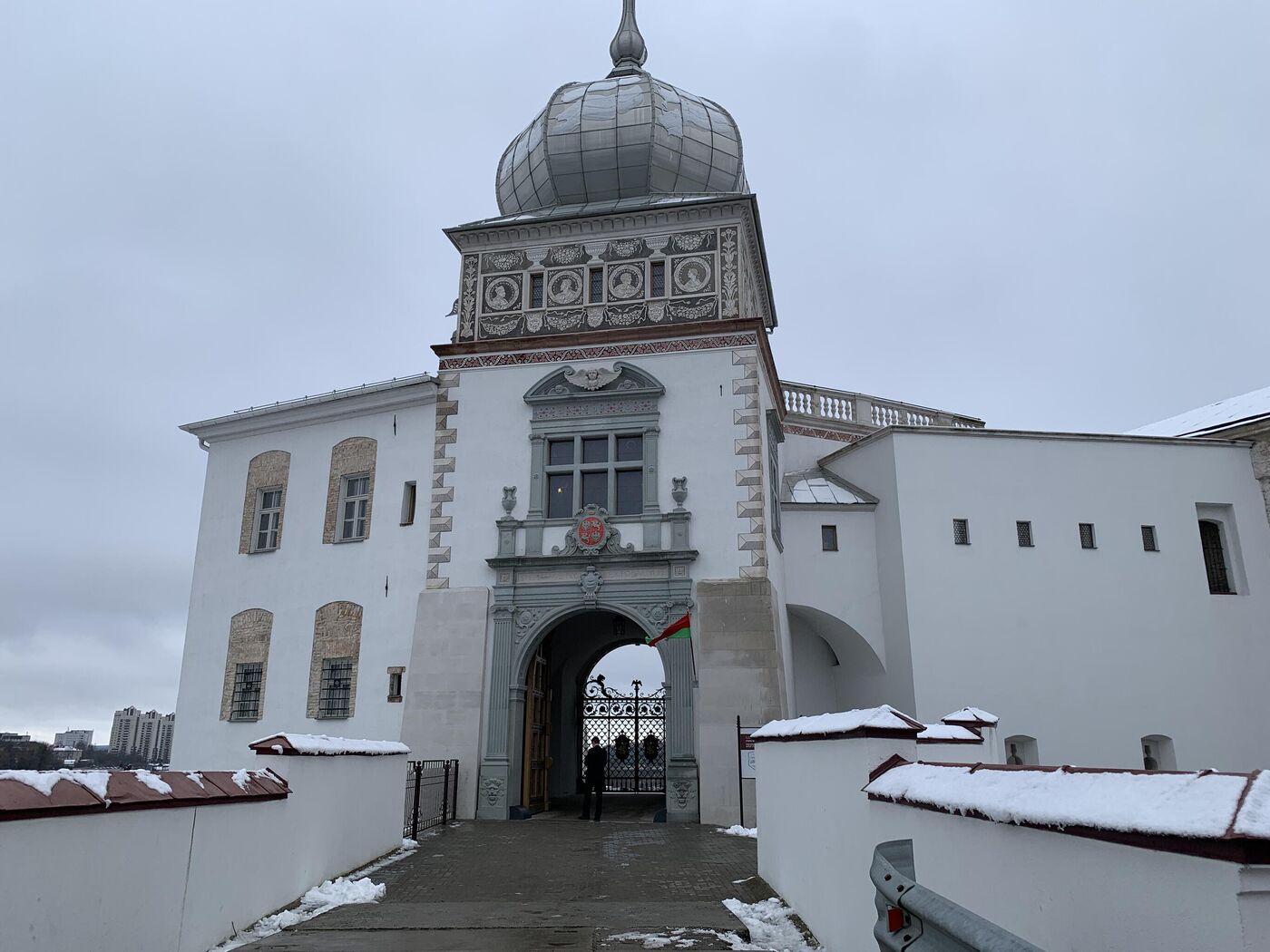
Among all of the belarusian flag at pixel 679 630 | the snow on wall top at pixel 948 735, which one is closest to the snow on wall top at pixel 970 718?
the snow on wall top at pixel 948 735

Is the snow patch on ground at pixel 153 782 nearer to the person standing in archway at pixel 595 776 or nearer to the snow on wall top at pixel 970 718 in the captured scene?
the snow on wall top at pixel 970 718

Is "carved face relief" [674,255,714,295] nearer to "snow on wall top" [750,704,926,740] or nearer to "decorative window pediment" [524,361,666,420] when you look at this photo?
"decorative window pediment" [524,361,666,420]

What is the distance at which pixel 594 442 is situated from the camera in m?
19.1

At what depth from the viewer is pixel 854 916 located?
6477 mm

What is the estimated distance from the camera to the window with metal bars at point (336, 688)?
19.8 metres

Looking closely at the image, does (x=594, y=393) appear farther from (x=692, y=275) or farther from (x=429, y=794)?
(x=429, y=794)

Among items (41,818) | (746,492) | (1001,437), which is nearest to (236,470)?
(746,492)

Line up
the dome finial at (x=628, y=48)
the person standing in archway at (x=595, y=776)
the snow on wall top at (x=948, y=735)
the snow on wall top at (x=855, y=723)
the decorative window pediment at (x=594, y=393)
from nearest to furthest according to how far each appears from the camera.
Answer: the snow on wall top at (x=855, y=723), the snow on wall top at (x=948, y=735), the person standing in archway at (x=595, y=776), the decorative window pediment at (x=594, y=393), the dome finial at (x=628, y=48)

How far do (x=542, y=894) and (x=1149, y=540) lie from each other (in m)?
16.3

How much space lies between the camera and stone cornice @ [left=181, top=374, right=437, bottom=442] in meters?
20.6

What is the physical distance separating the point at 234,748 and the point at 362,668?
3.51m

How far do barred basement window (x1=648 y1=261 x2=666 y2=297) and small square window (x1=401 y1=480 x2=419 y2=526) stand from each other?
20.2 ft

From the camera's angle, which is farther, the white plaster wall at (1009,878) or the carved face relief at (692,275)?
the carved face relief at (692,275)

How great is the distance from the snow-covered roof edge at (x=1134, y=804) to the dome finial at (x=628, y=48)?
2311cm
